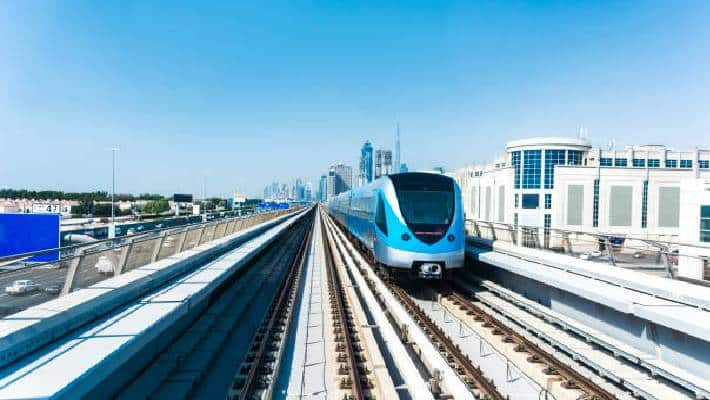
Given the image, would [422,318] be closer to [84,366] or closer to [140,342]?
[140,342]

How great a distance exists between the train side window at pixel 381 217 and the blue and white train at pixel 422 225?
1.2 inches

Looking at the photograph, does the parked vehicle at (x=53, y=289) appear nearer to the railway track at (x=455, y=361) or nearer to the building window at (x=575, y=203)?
the railway track at (x=455, y=361)

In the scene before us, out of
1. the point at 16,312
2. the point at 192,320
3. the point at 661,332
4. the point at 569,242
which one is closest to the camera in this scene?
the point at 16,312

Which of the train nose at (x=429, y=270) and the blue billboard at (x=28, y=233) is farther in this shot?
the train nose at (x=429, y=270)

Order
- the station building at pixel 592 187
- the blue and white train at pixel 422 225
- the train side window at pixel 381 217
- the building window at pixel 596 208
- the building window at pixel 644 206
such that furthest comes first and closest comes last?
the building window at pixel 644 206 < the building window at pixel 596 208 < the station building at pixel 592 187 < the train side window at pixel 381 217 < the blue and white train at pixel 422 225

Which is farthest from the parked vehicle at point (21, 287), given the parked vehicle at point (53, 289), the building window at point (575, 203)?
the building window at point (575, 203)

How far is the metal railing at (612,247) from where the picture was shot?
364 inches

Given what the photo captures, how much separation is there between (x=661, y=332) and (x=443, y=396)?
3874 mm

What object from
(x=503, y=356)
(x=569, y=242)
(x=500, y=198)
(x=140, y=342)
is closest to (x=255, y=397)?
(x=140, y=342)

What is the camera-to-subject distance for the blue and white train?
12617 mm

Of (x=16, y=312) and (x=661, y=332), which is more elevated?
(x=16, y=312)

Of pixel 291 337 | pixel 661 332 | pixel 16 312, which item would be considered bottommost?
pixel 291 337

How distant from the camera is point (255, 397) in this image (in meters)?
6.89

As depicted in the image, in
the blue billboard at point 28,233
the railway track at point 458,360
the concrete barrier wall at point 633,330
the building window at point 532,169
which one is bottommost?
the railway track at point 458,360
